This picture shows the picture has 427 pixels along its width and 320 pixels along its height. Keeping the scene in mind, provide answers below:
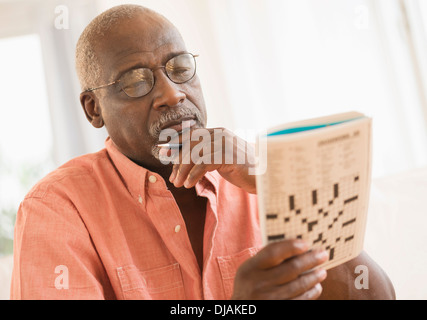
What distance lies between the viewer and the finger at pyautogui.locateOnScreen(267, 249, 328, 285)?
0.83 m

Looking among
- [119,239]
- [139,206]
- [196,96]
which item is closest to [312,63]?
[196,96]

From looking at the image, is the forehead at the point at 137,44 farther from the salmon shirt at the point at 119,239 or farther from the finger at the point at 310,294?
the finger at the point at 310,294

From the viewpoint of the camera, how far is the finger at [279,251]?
32.0 inches

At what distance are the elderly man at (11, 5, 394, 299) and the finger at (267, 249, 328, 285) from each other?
296 mm

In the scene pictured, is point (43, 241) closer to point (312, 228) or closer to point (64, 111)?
point (312, 228)

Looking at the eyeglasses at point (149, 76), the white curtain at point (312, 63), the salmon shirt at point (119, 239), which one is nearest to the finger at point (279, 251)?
the salmon shirt at point (119, 239)

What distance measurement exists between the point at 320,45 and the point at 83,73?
2.25m

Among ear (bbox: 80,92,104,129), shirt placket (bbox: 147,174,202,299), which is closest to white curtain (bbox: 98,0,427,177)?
ear (bbox: 80,92,104,129)

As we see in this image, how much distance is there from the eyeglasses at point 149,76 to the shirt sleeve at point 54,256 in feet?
1.25

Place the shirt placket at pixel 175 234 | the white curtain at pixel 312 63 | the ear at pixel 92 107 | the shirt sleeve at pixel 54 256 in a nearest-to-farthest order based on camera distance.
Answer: the shirt sleeve at pixel 54 256 < the shirt placket at pixel 175 234 < the ear at pixel 92 107 < the white curtain at pixel 312 63

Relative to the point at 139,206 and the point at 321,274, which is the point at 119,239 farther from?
the point at 321,274

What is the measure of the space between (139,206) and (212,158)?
0.97 feet

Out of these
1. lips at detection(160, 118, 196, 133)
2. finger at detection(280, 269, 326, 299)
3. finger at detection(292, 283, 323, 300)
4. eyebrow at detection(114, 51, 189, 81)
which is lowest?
finger at detection(292, 283, 323, 300)

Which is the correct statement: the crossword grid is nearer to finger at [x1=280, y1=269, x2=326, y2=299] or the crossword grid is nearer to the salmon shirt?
finger at [x1=280, y1=269, x2=326, y2=299]
